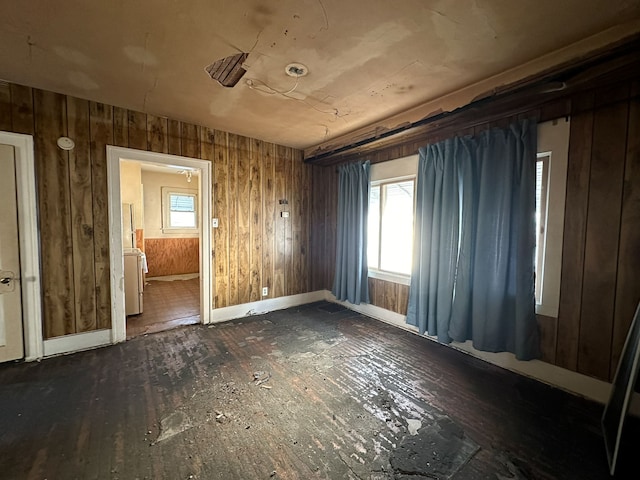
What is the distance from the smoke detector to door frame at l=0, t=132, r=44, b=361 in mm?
2468

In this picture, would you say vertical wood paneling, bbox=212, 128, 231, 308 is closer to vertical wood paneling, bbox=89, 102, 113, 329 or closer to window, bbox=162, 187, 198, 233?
vertical wood paneling, bbox=89, 102, 113, 329

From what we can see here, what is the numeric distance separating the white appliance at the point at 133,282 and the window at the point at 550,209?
4.68 m

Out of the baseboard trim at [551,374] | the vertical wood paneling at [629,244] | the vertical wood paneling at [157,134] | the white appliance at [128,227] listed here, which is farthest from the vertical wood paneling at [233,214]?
the vertical wood paneling at [629,244]

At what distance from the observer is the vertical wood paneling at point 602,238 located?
198 cm

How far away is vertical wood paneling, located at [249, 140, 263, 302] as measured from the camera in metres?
3.91

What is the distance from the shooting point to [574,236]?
2.17 meters

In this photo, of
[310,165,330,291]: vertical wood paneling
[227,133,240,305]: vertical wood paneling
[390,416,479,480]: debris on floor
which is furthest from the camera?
[310,165,330,291]: vertical wood paneling

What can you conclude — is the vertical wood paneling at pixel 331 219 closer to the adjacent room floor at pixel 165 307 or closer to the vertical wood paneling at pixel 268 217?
the vertical wood paneling at pixel 268 217

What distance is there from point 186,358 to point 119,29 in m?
2.67

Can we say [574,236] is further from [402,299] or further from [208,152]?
[208,152]

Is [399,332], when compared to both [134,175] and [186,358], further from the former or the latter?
[134,175]

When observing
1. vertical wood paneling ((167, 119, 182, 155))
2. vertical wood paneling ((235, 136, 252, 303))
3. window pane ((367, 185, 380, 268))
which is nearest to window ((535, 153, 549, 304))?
window pane ((367, 185, 380, 268))

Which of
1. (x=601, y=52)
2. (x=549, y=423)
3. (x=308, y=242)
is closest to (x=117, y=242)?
(x=308, y=242)

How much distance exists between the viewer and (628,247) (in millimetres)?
1944
